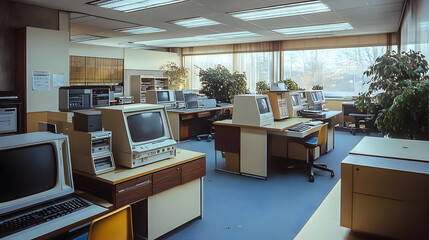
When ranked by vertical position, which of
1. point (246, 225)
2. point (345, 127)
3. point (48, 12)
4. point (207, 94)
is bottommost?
point (246, 225)

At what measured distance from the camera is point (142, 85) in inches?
425

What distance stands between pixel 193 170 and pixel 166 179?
1.24 feet

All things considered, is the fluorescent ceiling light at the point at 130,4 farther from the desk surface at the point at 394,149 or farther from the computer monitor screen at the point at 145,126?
the desk surface at the point at 394,149

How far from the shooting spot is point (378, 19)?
661 centimetres

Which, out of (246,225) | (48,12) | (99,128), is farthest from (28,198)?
(48,12)

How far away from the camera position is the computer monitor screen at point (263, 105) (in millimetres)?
4770

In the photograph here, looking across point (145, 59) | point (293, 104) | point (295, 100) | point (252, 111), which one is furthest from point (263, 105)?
point (145, 59)

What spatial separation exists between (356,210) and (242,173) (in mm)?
3633

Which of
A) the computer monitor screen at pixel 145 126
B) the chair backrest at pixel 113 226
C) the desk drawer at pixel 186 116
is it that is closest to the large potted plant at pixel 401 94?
the computer monitor screen at pixel 145 126

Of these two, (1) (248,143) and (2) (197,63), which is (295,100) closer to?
(1) (248,143)

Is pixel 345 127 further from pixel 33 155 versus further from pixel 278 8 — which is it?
pixel 33 155

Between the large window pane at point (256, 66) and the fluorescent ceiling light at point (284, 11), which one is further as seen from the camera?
the large window pane at point (256, 66)

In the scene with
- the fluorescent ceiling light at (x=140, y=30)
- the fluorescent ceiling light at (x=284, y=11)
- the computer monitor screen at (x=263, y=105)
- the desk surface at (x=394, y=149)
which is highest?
the fluorescent ceiling light at (x=140, y=30)

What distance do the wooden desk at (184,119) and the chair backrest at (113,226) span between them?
5479 millimetres
